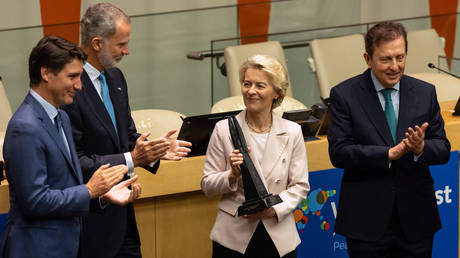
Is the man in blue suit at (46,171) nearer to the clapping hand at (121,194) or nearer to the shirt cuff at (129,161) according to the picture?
the clapping hand at (121,194)

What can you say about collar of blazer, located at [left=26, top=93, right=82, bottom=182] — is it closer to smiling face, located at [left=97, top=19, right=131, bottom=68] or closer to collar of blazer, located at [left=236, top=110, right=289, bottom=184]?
smiling face, located at [left=97, top=19, right=131, bottom=68]

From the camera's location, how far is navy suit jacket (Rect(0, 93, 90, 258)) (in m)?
2.35

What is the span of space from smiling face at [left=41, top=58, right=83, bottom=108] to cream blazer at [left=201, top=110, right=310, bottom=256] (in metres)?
0.74

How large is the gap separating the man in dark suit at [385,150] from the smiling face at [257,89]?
0.89 feet

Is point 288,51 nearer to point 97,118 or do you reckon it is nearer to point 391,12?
point 391,12

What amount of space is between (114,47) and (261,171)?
0.75 meters

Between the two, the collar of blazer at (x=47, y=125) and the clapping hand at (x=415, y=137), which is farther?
the clapping hand at (x=415, y=137)

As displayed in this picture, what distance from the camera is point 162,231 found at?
3.58 meters

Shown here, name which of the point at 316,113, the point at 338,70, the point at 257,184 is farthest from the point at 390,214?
the point at 338,70

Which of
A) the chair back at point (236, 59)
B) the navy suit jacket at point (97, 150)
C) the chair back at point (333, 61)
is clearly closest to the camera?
the navy suit jacket at point (97, 150)

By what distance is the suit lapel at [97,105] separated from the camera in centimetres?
281

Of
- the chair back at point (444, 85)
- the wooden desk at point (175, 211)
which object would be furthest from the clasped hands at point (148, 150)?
the chair back at point (444, 85)

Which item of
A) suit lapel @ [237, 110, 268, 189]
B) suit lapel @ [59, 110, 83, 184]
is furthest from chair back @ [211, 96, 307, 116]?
suit lapel @ [59, 110, 83, 184]

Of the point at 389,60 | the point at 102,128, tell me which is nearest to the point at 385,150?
the point at 389,60
